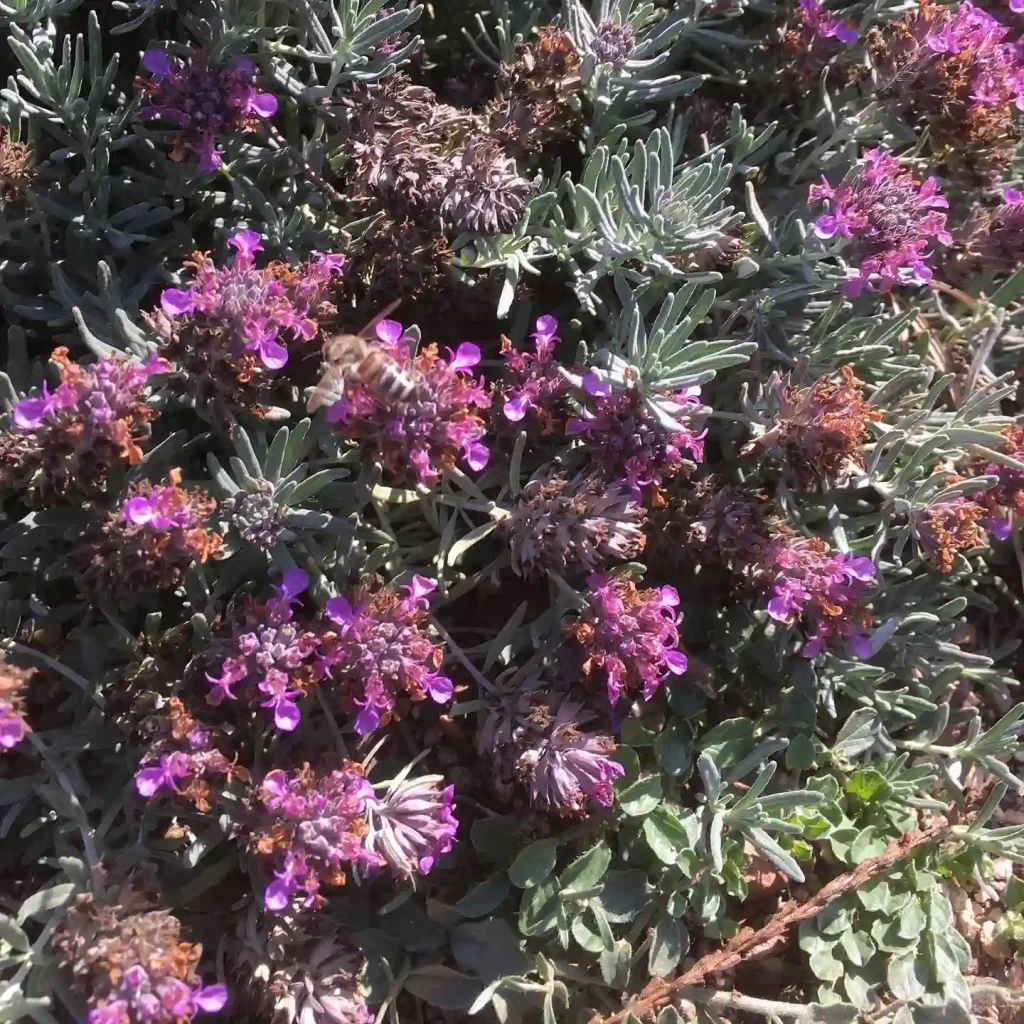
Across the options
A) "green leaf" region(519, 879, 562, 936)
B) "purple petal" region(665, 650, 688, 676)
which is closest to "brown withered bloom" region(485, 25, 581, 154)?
"purple petal" region(665, 650, 688, 676)

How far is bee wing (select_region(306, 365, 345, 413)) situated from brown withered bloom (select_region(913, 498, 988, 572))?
195 cm

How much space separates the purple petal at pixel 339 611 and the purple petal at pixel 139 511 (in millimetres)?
544

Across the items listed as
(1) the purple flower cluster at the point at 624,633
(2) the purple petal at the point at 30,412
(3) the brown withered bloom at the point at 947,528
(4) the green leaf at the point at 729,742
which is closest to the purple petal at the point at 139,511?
(2) the purple petal at the point at 30,412

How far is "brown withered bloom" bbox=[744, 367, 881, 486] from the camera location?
303 centimetres

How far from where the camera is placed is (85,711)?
9.93 feet

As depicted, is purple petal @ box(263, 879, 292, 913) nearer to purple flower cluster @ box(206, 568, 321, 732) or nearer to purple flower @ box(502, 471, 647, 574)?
purple flower cluster @ box(206, 568, 321, 732)

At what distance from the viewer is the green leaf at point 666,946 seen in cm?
325

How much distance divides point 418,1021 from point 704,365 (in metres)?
2.30

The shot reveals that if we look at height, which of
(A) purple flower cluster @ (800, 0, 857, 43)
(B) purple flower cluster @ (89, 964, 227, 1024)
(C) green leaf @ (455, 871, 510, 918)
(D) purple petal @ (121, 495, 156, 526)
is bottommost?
(C) green leaf @ (455, 871, 510, 918)

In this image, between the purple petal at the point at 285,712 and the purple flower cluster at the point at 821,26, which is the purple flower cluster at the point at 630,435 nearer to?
the purple petal at the point at 285,712

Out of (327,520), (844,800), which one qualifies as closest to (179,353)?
(327,520)

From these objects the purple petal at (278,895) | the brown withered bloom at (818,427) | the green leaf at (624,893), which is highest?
the brown withered bloom at (818,427)

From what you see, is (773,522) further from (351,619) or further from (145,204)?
(145,204)

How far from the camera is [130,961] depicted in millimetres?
2490
